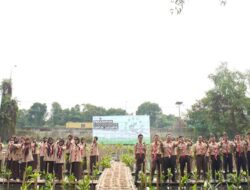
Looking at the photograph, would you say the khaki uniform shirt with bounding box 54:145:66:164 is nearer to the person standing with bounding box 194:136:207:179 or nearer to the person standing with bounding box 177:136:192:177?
the person standing with bounding box 177:136:192:177

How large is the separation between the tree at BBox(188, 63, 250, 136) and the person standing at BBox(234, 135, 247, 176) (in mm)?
22984

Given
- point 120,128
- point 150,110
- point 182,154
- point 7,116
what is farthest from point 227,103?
point 150,110

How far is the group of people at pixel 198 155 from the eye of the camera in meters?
12.2

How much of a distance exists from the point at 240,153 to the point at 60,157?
22.5 ft

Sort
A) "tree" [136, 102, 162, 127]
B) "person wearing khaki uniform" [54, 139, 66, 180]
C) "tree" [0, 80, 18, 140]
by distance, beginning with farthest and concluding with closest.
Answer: "tree" [136, 102, 162, 127] → "tree" [0, 80, 18, 140] → "person wearing khaki uniform" [54, 139, 66, 180]

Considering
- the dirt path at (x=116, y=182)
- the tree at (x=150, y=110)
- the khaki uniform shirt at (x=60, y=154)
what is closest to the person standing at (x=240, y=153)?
the dirt path at (x=116, y=182)

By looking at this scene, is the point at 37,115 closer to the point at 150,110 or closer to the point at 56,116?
the point at 56,116

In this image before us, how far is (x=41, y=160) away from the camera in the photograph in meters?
13.6

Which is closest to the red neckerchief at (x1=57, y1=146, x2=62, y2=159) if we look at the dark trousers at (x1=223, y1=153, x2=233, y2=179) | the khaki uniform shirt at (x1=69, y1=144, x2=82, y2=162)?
the khaki uniform shirt at (x1=69, y1=144, x2=82, y2=162)

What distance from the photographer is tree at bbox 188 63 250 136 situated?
116 ft

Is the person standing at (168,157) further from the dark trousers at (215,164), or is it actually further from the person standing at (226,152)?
the person standing at (226,152)

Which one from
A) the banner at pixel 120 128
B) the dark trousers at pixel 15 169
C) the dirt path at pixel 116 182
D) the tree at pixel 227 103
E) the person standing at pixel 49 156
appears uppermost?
the tree at pixel 227 103

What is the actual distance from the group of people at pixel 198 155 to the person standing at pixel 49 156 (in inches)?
123

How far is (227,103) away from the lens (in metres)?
35.9
